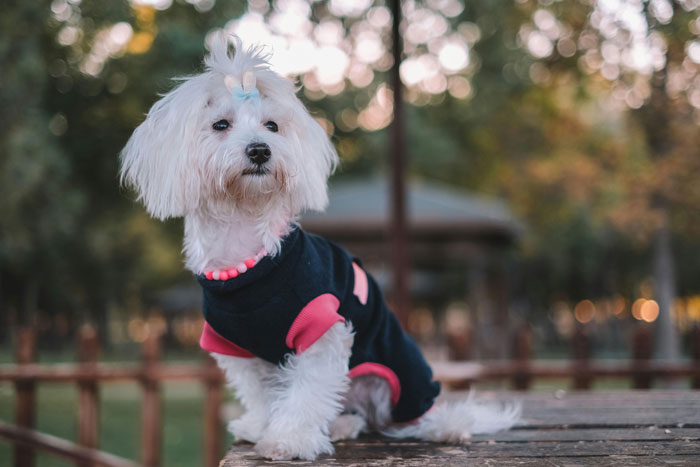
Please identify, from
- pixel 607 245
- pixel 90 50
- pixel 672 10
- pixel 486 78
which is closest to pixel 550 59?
pixel 486 78

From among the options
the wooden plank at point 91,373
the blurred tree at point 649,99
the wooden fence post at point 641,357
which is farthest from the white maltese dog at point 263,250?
the blurred tree at point 649,99

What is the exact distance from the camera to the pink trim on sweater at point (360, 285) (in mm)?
2262

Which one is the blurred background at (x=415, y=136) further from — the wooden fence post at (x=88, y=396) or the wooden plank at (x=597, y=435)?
the wooden plank at (x=597, y=435)

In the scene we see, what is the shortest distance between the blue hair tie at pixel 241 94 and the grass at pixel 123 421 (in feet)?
13.1

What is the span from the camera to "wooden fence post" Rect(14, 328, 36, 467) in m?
4.90

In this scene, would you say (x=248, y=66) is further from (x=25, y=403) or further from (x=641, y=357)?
(x=641, y=357)

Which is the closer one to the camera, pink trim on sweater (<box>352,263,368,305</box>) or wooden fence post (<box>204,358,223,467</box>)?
pink trim on sweater (<box>352,263,368,305</box>)

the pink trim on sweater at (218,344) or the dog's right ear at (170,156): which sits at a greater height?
the dog's right ear at (170,156)

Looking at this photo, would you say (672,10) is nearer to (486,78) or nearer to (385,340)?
(385,340)

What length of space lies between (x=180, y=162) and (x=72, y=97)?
28.7 feet

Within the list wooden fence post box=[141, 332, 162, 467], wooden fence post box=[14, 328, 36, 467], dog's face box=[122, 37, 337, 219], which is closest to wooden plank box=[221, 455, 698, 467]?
dog's face box=[122, 37, 337, 219]

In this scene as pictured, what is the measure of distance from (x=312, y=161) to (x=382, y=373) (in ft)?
2.73

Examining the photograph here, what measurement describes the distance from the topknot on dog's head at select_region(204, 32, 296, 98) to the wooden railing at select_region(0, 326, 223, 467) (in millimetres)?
3489

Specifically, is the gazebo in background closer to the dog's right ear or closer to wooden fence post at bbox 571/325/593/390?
wooden fence post at bbox 571/325/593/390
